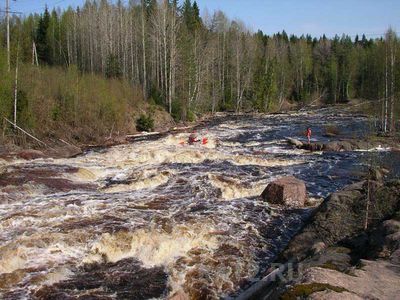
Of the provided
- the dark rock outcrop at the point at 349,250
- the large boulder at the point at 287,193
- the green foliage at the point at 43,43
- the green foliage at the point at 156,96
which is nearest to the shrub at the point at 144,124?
the green foliage at the point at 156,96

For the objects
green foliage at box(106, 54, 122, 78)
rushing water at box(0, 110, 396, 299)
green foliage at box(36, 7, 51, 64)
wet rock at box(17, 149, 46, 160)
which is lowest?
rushing water at box(0, 110, 396, 299)

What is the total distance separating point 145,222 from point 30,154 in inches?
476

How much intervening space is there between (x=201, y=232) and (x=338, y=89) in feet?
255

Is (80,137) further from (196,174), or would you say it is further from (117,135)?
(196,174)

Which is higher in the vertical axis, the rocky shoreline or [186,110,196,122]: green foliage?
[186,110,196,122]: green foliage

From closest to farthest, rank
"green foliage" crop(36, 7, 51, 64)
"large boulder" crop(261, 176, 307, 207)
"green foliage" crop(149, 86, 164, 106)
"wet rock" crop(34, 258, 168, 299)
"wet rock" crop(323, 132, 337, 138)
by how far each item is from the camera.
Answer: "wet rock" crop(34, 258, 168, 299), "large boulder" crop(261, 176, 307, 207), "wet rock" crop(323, 132, 337, 138), "green foliage" crop(149, 86, 164, 106), "green foliage" crop(36, 7, 51, 64)

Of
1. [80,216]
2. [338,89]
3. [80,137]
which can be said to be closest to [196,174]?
[80,216]

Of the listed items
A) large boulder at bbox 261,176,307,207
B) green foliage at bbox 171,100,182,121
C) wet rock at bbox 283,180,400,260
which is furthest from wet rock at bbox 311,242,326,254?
green foliage at bbox 171,100,182,121

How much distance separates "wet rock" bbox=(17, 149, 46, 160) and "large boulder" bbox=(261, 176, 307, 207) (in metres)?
13.1

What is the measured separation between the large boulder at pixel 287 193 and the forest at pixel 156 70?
16335 millimetres

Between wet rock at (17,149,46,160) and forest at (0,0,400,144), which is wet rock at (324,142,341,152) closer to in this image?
forest at (0,0,400,144)

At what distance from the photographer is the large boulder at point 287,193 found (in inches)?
618

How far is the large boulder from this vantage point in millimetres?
15703

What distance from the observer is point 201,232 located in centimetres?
1288
